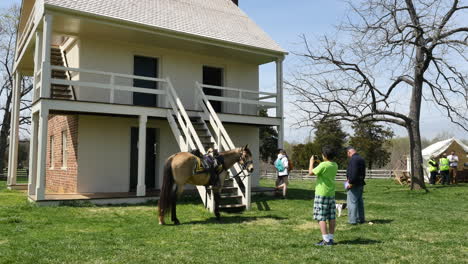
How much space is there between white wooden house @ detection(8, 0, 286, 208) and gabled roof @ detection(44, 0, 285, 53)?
58 millimetres

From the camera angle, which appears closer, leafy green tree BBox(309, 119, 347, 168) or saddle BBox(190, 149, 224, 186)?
saddle BBox(190, 149, 224, 186)

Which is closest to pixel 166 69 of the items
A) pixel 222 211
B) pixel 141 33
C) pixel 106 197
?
pixel 141 33

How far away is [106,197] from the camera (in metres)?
12.8

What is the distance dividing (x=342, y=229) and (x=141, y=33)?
9.09 metres

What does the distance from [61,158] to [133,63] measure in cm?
450

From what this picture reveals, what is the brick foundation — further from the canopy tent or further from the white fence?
the white fence

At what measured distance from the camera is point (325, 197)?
24.9 ft

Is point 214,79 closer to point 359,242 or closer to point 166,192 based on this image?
point 166,192

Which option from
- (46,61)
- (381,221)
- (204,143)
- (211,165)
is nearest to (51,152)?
(46,61)

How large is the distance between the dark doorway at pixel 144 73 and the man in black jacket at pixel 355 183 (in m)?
8.84

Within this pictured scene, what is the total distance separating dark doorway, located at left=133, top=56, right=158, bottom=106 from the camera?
16.1 meters

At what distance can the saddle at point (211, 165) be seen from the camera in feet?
34.1

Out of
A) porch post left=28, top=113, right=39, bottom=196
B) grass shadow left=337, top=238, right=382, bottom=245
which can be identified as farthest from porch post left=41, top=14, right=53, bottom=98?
grass shadow left=337, top=238, right=382, bottom=245

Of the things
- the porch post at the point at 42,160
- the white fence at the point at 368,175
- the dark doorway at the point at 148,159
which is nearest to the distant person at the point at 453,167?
the white fence at the point at 368,175
